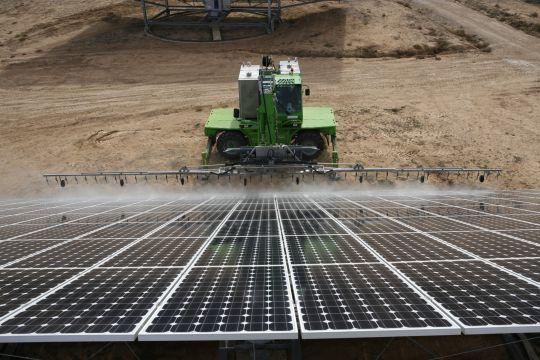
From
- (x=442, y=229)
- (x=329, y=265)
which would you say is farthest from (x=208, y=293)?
(x=442, y=229)

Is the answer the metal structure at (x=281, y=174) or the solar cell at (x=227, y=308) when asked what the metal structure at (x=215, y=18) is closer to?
the metal structure at (x=281, y=174)

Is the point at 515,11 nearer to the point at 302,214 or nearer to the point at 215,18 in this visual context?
the point at 215,18

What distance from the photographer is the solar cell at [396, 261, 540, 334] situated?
4.70m

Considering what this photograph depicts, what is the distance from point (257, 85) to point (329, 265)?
13105 millimetres

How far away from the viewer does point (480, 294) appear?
5574mm

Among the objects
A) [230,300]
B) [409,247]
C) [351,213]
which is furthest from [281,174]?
[230,300]

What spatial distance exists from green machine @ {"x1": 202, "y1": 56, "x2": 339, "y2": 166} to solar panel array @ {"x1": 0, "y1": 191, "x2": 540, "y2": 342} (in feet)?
21.8

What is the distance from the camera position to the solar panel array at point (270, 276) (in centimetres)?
471

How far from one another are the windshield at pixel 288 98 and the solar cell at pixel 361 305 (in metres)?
12.7

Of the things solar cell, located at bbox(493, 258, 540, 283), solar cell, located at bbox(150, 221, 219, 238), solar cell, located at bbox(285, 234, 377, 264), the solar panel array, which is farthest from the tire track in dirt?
solar cell, located at bbox(150, 221, 219, 238)

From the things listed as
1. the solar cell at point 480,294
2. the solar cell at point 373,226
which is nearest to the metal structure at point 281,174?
the solar cell at point 373,226

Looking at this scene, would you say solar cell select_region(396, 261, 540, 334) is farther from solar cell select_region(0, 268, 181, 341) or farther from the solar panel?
solar cell select_region(0, 268, 181, 341)

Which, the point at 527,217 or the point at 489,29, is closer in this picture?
the point at 527,217

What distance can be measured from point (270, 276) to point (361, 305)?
1790 mm
